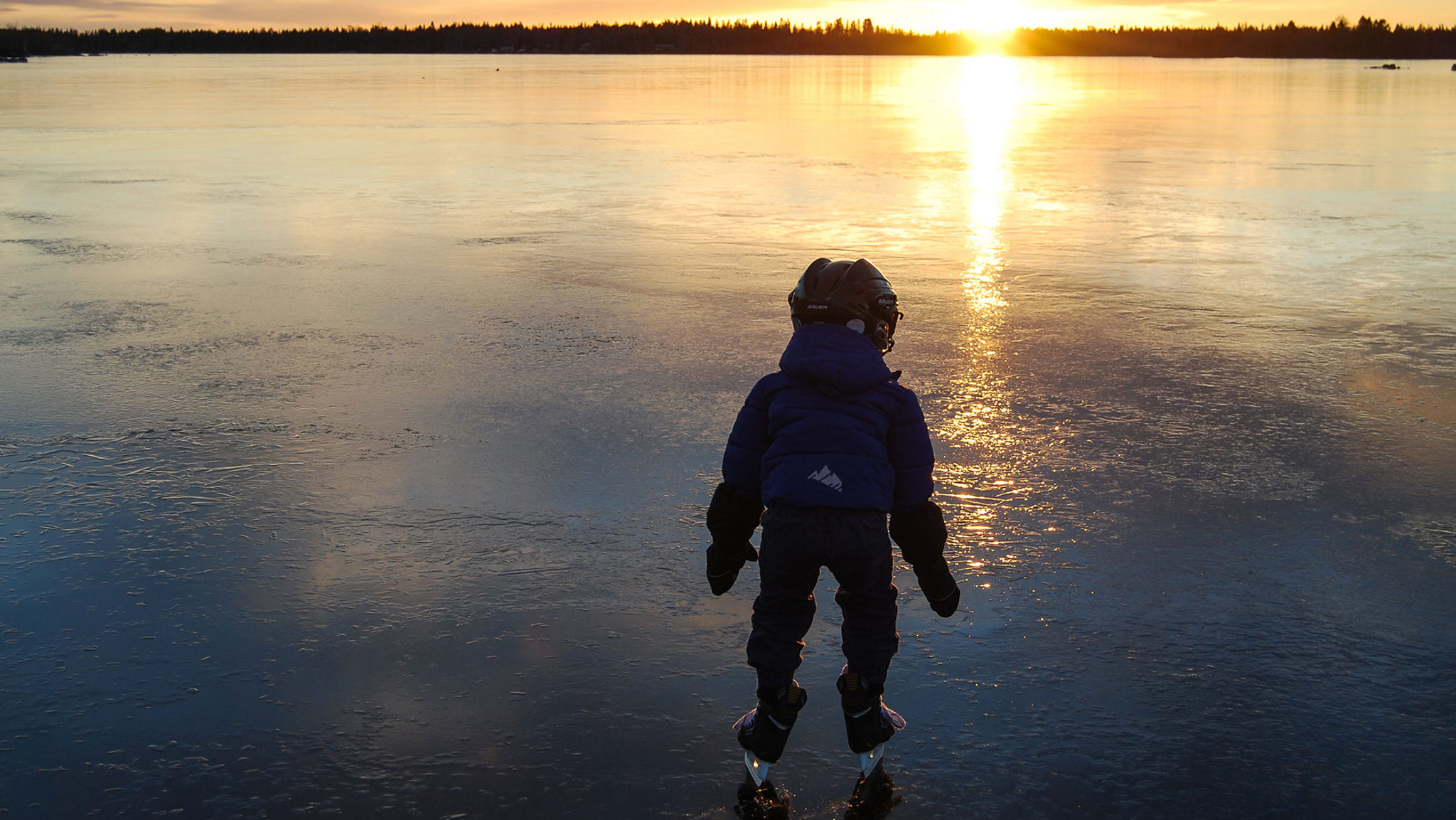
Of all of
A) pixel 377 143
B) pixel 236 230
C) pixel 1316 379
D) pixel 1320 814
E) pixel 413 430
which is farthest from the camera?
pixel 377 143

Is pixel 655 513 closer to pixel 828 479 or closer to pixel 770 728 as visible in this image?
pixel 770 728

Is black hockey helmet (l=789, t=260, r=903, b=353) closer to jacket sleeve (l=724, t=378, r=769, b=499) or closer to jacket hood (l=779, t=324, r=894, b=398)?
jacket hood (l=779, t=324, r=894, b=398)

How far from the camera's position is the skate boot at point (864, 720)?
276 centimetres

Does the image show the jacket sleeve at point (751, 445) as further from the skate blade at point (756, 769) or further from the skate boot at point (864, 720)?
the skate blade at point (756, 769)

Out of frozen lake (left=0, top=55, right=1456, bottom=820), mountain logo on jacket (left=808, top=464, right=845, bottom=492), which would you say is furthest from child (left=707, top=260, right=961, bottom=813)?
frozen lake (left=0, top=55, right=1456, bottom=820)

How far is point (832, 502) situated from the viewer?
2607 millimetres

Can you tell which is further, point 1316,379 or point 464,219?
point 464,219

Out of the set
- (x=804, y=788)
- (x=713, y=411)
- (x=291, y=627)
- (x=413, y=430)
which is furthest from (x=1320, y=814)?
(x=413, y=430)

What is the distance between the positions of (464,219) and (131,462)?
714cm

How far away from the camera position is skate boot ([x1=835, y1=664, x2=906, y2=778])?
2.76 metres

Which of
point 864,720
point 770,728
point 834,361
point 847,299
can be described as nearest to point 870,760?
point 864,720

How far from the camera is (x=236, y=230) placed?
11.0 metres

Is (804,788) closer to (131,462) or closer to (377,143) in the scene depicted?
(131,462)

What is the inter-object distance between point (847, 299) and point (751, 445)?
39 centimetres
